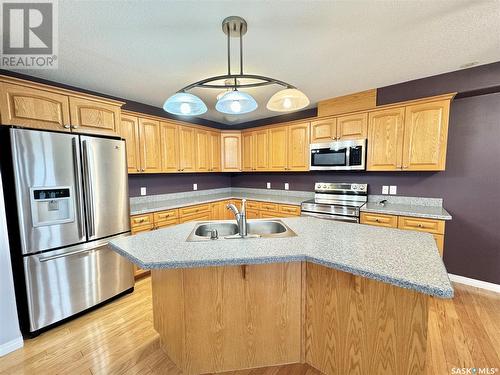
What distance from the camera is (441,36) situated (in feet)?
5.74

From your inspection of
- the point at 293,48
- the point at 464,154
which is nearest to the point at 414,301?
the point at 293,48

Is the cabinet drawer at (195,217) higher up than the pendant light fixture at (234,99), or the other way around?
the pendant light fixture at (234,99)

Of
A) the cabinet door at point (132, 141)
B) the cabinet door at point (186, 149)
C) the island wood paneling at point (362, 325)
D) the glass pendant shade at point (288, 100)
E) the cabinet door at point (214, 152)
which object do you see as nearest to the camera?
the island wood paneling at point (362, 325)

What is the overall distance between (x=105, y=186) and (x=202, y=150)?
2001mm

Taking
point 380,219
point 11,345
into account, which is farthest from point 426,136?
point 11,345

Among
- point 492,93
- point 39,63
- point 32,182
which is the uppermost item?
point 39,63

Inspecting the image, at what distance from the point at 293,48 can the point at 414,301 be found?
201 cm

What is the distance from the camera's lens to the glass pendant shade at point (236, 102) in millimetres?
1447

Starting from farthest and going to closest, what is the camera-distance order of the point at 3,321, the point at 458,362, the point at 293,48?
1. the point at 293,48
2. the point at 3,321
3. the point at 458,362

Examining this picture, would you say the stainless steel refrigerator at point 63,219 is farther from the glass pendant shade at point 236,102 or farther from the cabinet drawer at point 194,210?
the glass pendant shade at point 236,102

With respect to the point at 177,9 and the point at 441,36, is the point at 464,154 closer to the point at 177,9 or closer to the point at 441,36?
the point at 441,36

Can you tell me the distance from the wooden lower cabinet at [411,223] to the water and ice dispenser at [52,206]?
3.22 m

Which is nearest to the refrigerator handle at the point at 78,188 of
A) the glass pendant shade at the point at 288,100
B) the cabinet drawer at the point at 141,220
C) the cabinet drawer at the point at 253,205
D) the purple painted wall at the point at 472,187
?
the cabinet drawer at the point at 141,220

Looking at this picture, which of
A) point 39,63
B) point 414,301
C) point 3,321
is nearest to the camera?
point 414,301
